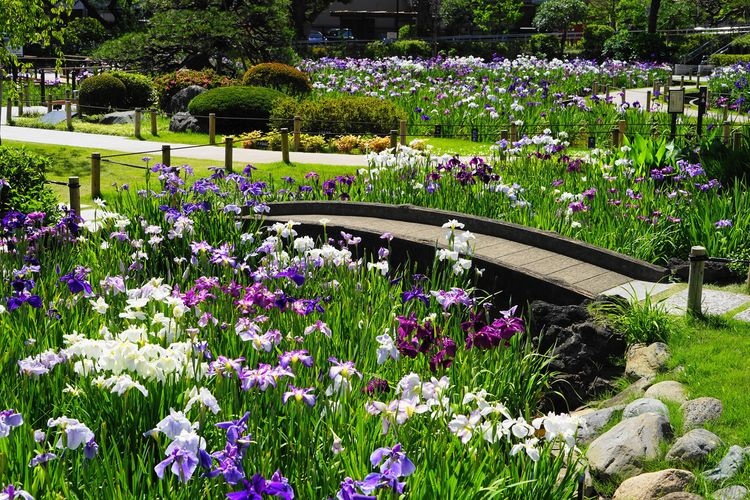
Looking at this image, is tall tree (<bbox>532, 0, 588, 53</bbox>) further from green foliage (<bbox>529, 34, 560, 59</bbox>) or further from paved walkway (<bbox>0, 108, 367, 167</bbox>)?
paved walkway (<bbox>0, 108, 367, 167</bbox>)

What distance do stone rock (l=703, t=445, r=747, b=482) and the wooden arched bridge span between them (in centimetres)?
288

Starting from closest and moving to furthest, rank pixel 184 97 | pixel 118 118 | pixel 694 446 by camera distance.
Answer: pixel 694 446 < pixel 118 118 < pixel 184 97

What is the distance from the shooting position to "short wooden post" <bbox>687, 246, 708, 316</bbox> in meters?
7.32

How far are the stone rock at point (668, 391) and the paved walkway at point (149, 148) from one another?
11199 mm

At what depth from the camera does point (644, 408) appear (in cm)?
594

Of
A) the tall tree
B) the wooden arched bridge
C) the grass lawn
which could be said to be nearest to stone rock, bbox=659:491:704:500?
the wooden arched bridge

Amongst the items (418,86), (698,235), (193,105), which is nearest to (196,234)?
(698,235)

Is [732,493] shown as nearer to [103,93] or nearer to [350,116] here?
[350,116]

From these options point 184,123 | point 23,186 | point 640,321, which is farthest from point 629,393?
point 184,123

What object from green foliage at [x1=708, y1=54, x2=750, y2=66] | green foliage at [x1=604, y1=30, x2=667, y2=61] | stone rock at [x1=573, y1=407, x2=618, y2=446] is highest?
green foliage at [x1=604, y1=30, x2=667, y2=61]

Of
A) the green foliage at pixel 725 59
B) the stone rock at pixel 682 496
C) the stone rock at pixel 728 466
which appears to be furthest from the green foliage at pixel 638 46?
the stone rock at pixel 682 496

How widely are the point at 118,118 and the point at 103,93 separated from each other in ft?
6.23

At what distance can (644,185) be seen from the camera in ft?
34.3

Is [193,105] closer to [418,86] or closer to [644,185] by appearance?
[418,86]
